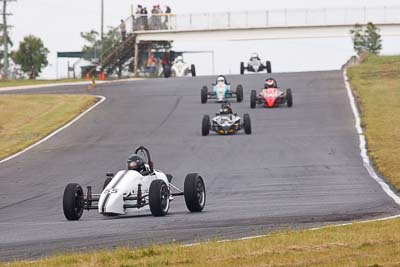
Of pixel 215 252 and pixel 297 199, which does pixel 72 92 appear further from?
pixel 215 252

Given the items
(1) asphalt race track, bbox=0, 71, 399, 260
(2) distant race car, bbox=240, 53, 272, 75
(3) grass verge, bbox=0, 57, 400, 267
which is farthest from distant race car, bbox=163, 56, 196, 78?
(3) grass verge, bbox=0, 57, 400, 267

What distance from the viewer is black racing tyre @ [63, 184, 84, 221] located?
63.8 ft

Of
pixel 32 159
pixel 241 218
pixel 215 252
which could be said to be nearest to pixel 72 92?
pixel 32 159

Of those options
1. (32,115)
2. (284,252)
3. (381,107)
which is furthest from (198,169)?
(32,115)

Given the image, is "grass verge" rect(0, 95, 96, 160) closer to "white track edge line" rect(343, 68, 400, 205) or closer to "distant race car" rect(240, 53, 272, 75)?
"white track edge line" rect(343, 68, 400, 205)

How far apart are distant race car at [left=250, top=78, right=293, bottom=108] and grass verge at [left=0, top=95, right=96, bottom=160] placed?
25.4 ft

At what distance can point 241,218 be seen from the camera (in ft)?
60.1

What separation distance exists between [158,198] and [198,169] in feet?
38.5

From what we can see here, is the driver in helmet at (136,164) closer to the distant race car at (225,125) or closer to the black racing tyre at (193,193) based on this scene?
the black racing tyre at (193,193)

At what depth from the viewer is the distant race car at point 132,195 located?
63.7 feet

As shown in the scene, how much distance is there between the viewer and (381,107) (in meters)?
47.2

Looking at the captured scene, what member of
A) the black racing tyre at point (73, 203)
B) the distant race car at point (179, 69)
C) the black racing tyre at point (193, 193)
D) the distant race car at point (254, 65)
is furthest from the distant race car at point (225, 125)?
the distant race car at point (179, 69)

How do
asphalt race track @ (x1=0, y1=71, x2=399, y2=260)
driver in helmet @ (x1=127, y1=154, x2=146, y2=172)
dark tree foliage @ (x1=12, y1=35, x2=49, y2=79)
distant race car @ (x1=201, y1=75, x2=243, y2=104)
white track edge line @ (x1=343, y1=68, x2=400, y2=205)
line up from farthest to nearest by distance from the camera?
1. dark tree foliage @ (x1=12, y1=35, x2=49, y2=79)
2. distant race car @ (x1=201, y1=75, x2=243, y2=104)
3. white track edge line @ (x1=343, y1=68, x2=400, y2=205)
4. driver in helmet @ (x1=127, y1=154, x2=146, y2=172)
5. asphalt race track @ (x1=0, y1=71, x2=399, y2=260)

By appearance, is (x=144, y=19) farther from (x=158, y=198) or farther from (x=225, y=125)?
(x=158, y=198)
